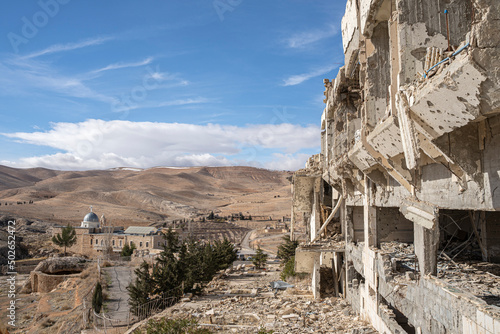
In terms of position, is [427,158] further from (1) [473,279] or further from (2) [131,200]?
(2) [131,200]

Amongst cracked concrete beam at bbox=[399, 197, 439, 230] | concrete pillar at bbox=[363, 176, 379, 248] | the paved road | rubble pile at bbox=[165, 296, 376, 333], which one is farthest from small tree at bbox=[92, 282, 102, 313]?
cracked concrete beam at bbox=[399, 197, 439, 230]

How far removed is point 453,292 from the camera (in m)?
5.54

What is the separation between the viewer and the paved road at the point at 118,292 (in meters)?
20.1

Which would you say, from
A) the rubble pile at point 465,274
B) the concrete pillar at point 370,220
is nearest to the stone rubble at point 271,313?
the rubble pile at point 465,274

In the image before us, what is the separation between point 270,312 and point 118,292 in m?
15.3

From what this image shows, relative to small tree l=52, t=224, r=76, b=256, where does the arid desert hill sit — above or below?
above

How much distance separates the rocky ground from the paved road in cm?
429

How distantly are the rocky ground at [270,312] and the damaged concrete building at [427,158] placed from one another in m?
0.88

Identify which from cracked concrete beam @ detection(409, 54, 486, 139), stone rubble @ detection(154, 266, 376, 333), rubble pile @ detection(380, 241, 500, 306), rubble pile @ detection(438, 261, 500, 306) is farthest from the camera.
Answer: stone rubble @ detection(154, 266, 376, 333)

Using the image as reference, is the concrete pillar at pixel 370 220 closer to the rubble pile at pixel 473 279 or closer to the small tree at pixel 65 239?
the rubble pile at pixel 473 279

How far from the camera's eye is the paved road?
20.1 m

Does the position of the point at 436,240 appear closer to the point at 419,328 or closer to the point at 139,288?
the point at 419,328

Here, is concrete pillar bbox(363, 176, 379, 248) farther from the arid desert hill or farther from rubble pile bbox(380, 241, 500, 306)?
the arid desert hill

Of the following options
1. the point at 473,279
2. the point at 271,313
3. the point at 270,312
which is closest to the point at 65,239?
the point at 270,312
